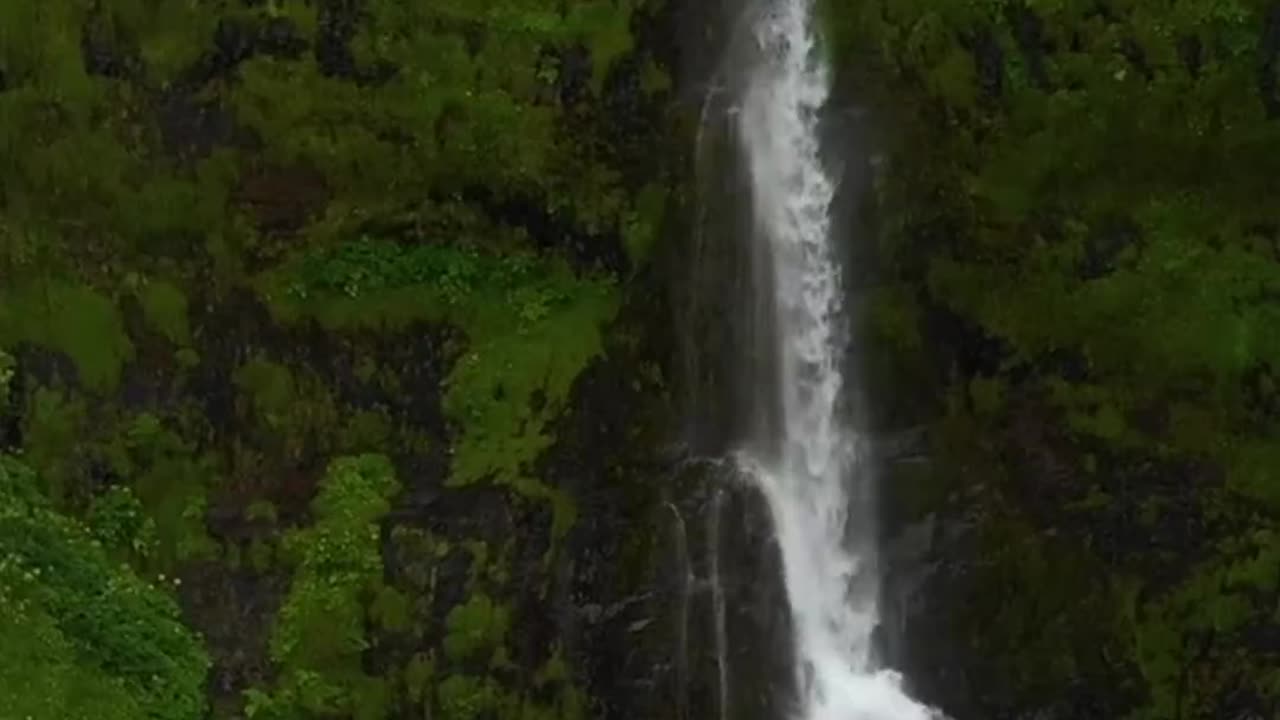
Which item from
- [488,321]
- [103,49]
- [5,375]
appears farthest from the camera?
[488,321]

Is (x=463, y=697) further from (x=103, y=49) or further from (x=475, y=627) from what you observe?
(x=103, y=49)

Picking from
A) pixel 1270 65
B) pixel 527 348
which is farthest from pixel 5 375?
pixel 1270 65

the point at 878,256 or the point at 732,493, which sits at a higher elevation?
the point at 878,256

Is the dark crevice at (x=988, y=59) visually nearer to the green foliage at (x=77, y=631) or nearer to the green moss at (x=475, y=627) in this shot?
the green moss at (x=475, y=627)

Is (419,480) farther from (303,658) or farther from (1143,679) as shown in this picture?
(1143,679)

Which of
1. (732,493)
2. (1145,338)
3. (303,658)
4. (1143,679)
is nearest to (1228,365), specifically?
(1145,338)

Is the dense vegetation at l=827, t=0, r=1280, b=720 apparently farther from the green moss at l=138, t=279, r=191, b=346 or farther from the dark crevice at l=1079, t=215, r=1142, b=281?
the green moss at l=138, t=279, r=191, b=346

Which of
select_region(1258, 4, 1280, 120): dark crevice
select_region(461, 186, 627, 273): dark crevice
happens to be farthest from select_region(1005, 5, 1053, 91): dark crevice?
select_region(461, 186, 627, 273): dark crevice
